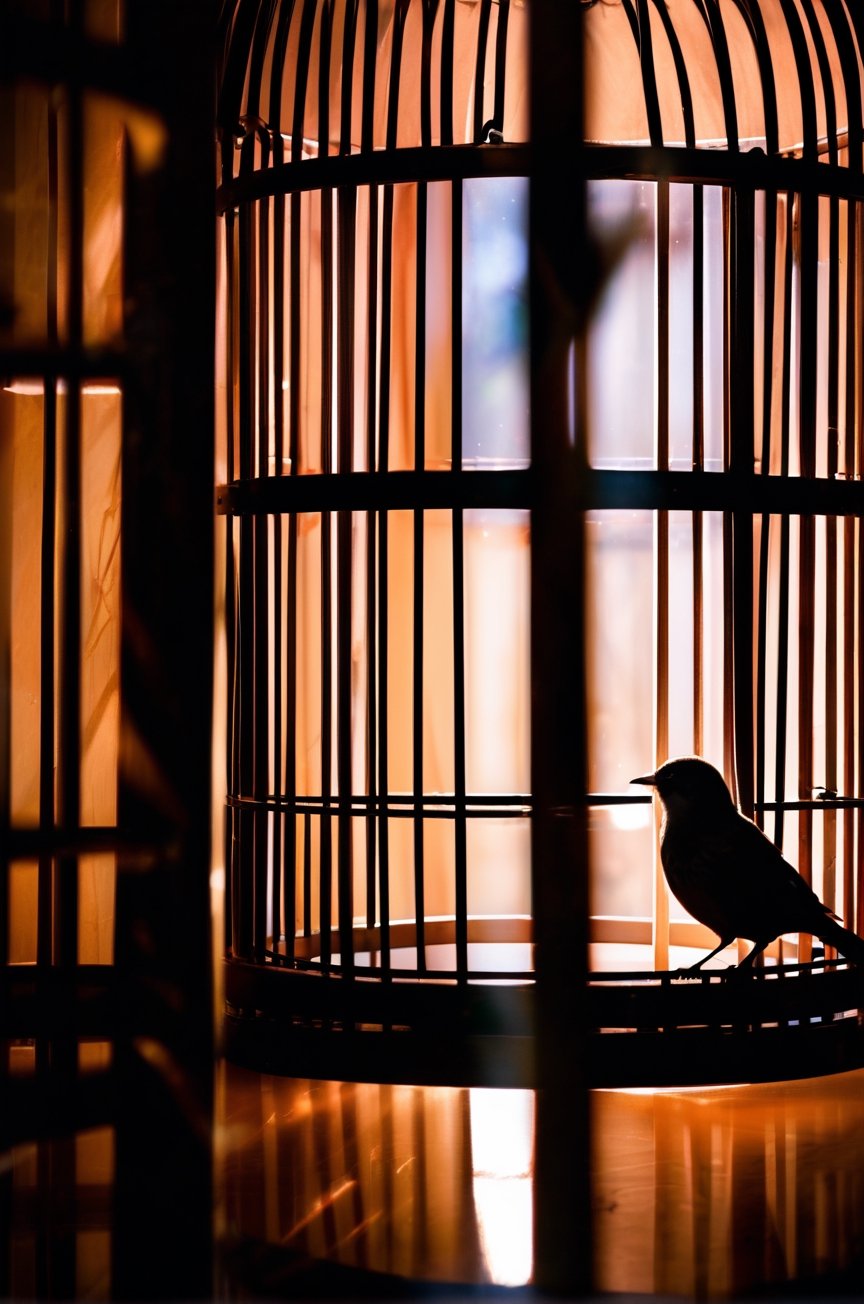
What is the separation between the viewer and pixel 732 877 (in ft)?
6.82

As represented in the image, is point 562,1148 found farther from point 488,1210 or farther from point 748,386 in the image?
point 748,386

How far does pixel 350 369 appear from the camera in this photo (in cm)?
211

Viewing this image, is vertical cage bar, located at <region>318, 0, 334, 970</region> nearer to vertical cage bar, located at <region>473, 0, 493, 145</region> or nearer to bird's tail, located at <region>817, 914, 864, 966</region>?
vertical cage bar, located at <region>473, 0, 493, 145</region>

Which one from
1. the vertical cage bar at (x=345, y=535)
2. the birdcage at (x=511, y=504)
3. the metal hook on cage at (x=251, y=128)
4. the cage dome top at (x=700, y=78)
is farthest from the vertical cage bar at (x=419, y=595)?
the cage dome top at (x=700, y=78)

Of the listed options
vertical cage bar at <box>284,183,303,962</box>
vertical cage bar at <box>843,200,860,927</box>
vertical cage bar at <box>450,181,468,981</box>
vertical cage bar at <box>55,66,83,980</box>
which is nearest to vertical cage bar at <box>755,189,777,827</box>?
vertical cage bar at <box>843,200,860,927</box>

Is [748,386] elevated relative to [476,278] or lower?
lower

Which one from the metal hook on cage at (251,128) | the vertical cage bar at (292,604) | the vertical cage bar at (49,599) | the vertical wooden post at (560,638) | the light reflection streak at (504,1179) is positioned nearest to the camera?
the vertical wooden post at (560,638)

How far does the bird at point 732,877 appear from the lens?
2062mm

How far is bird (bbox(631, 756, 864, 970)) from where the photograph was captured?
6.77 feet

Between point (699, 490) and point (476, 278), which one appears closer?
point (699, 490)

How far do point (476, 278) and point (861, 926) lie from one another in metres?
1.24

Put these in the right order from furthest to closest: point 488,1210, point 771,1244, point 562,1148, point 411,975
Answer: point 411,975 → point 488,1210 → point 771,1244 → point 562,1148

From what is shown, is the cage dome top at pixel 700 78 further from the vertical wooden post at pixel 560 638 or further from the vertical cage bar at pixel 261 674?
the vertical wooden post at pixel 560 638

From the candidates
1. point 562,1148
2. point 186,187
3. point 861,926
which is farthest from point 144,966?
point 861,926
